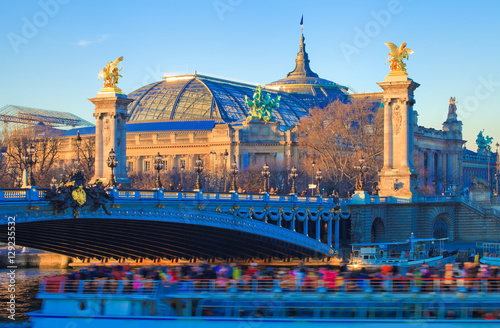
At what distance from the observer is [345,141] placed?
120812mm

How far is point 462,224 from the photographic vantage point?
84438 millimetres

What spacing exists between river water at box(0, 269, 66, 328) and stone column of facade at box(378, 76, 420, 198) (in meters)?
28.3

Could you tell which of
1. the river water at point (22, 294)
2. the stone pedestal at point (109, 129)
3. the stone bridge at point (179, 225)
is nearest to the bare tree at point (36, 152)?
the stone pedestal at point (109, 129)

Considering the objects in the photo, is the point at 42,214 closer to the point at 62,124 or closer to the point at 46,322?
the point at 46,322

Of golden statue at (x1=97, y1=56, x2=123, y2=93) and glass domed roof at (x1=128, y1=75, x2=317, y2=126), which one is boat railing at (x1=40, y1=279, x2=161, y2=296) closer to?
golden statue at (x1=97, y1=56, x2=123, y2=93)

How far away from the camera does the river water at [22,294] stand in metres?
48.7

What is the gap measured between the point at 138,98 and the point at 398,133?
9500 cm

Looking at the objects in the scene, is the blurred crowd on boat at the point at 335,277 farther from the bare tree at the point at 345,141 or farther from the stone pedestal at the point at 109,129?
the bare tree at the point at 345,141

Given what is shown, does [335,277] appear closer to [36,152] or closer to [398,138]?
[398,138]

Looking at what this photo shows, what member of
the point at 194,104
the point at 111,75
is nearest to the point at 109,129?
the point at 111,75

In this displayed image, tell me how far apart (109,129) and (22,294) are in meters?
28.4

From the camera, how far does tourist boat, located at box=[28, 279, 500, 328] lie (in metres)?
37.0

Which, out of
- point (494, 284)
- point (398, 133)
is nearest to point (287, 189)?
point (398, 133)

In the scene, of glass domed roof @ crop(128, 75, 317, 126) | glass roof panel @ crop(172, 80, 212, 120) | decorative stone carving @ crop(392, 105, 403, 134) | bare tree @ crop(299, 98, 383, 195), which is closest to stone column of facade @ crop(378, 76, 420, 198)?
decorative stone carving @ crop(392, 105, 403, 134)
